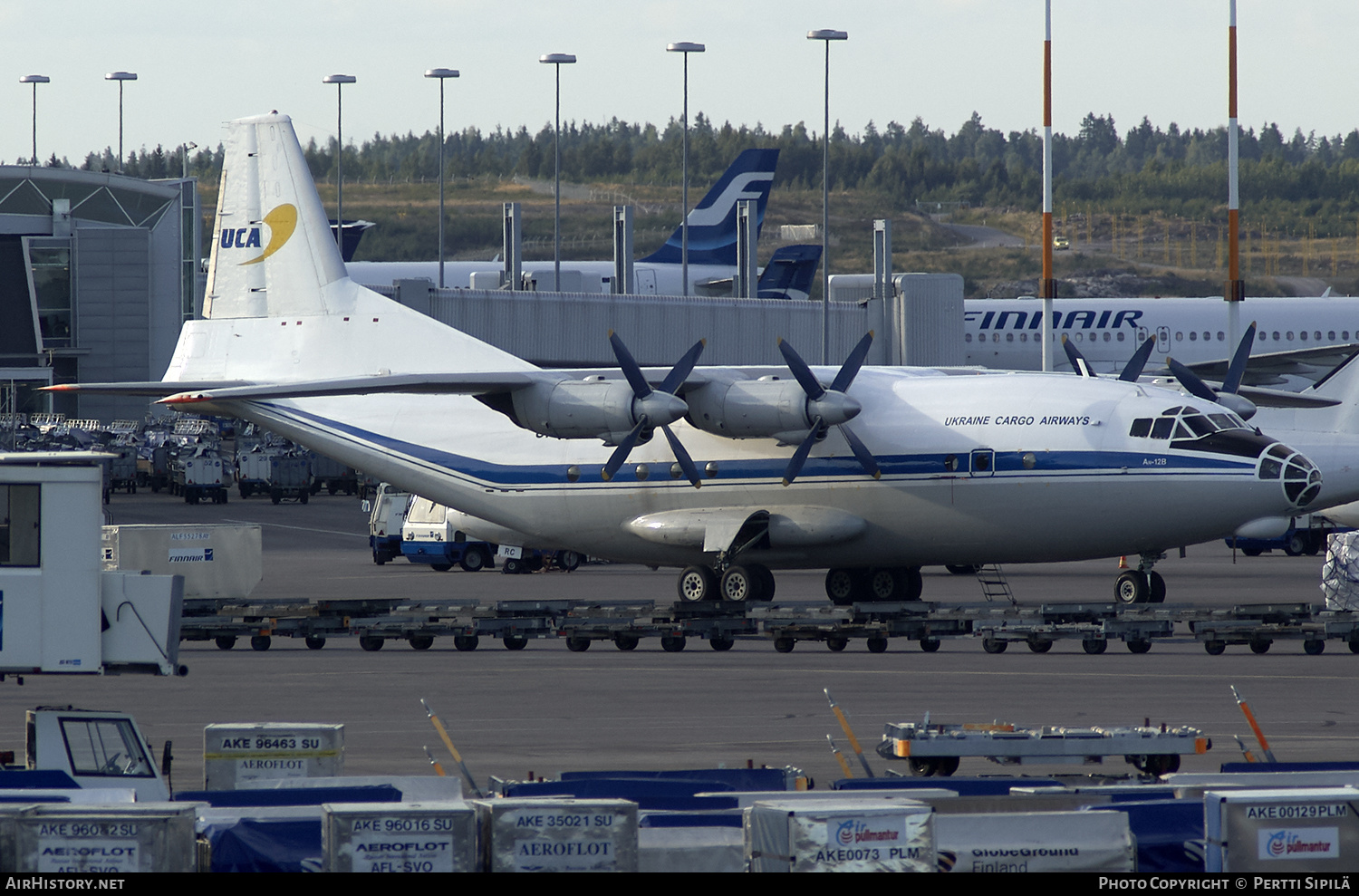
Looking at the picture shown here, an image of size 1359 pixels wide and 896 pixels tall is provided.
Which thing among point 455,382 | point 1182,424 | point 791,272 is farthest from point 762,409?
point 791,272

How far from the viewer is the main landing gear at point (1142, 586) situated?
99.5 feet

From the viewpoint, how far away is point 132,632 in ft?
45.5

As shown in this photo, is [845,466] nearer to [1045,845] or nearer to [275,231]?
[275,231]

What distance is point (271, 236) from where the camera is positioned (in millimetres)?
36250

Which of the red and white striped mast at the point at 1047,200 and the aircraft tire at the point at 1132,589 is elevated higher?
the red and white striped mast at the point at 1047,200

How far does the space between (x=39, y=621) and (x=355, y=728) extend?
662 centimetres

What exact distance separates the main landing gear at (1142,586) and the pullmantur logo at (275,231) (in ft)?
61.2

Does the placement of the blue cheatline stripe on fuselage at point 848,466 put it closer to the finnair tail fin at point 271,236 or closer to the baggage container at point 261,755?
the finnair tail fin at point 271,236

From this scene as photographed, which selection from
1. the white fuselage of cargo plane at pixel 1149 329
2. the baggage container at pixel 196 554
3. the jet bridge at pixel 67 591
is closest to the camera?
the jet bridge at pixel 67 591

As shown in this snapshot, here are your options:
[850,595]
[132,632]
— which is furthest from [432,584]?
[132,632]

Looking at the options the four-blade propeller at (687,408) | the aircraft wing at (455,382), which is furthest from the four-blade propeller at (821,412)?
the aircraft wing at (455,382)

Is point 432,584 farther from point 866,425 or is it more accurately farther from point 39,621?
point 39,621

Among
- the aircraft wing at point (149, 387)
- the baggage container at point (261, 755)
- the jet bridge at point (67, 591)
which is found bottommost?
the baggage container at point (261, 755)

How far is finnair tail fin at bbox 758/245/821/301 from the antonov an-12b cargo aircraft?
53370 mm
